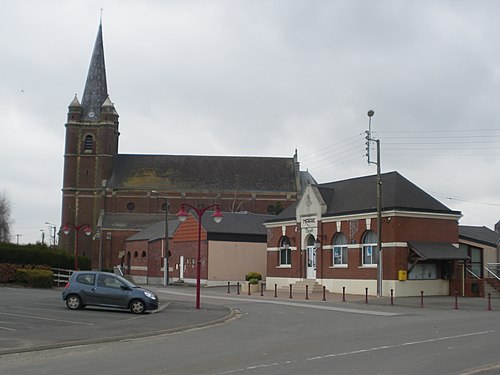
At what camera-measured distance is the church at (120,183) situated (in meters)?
90.1

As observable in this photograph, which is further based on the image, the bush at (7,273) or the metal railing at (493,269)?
the bush at (7,273)

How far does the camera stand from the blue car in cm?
2453

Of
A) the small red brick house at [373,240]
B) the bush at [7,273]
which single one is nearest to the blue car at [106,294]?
the small red brick house at [373,240]

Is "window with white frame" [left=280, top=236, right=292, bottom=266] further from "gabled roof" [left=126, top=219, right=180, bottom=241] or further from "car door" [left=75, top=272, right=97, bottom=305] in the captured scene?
"car door" [left=75, top=272, right=97, bottom=305]

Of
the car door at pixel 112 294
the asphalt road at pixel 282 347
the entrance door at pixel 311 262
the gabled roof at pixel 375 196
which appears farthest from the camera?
the entrance door at pixel 311 262

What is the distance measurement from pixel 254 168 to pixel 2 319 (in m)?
75.1

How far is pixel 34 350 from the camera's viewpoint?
14414mm

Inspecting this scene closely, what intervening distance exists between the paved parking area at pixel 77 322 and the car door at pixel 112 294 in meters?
0.37

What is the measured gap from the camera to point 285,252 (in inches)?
1870

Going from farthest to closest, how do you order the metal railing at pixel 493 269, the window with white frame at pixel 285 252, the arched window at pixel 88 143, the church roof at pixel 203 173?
1. the church roof at pixel 203 173
2. the arched window at pixel 88 143
3. the window with white frame at pixel 285 252
4. the metal railing at pixel 493 269

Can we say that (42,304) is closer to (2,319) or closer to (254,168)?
(2,319)

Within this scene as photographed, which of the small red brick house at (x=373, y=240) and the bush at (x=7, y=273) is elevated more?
the small red brick house at (x=373, y=240)

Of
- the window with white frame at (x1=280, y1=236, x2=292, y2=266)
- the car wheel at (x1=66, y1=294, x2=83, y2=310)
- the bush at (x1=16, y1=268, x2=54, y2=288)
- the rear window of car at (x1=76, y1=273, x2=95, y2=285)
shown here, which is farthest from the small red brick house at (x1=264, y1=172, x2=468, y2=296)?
the car wheel at (x1=66, y1=294, x2=83, y2=310)

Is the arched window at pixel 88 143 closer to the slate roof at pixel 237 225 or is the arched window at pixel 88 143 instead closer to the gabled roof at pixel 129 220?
the gabled roof at pixel 129 220
